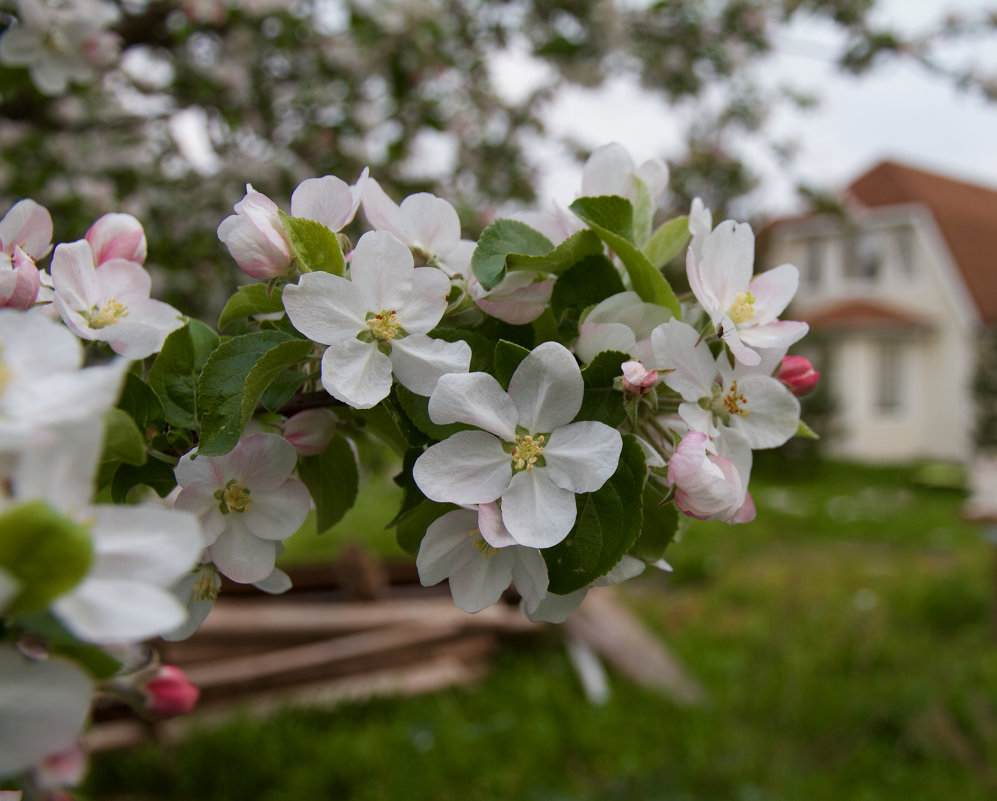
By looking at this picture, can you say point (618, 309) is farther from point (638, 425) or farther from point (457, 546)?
point (457, 546)

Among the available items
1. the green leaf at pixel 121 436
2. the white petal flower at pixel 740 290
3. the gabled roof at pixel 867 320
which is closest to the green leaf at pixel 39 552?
the green leaf at pixel 121 436

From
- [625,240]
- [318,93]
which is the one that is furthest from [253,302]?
[318,93]

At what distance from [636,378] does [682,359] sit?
0.05 metres

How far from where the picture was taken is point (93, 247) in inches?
27.8

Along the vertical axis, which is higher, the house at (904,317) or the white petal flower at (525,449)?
the white petal flower at (525,449)

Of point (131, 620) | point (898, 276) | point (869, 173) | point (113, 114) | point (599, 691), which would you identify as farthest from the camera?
point (869, 173)

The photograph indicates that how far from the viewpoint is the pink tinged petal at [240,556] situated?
63cm

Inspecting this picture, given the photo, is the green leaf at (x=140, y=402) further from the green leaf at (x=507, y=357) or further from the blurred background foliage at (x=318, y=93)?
the blurred background foliage at (x=318, y=93)

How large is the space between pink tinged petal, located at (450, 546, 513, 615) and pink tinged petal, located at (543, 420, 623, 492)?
0.09 meters

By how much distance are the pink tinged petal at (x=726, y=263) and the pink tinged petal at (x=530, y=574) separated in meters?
0.23

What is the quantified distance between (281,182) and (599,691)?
7.39ft

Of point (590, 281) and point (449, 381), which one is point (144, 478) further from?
point (590, 281)

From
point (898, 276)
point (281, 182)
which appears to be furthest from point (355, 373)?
point (898, 276)

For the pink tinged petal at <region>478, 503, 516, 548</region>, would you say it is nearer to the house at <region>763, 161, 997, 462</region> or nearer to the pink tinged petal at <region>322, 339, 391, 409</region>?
the pink tinged petal at <region>322, 339, 391, 409</region>
